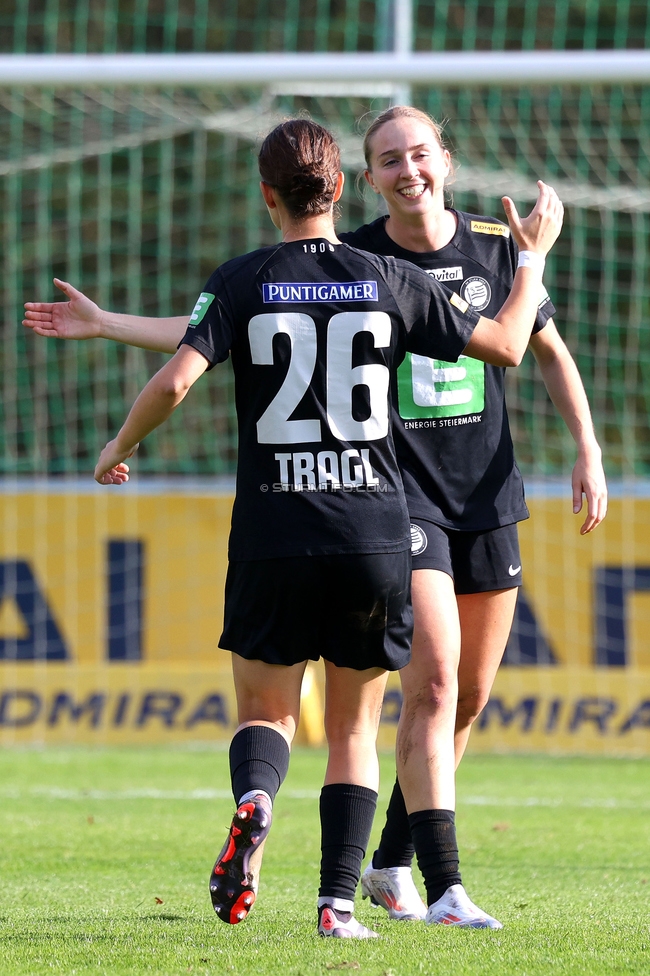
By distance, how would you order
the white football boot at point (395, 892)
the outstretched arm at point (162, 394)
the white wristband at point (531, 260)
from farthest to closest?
the white football boot at point (395, 892) → the white wristband at point (531, 260) → the outstretched arm at point (162, 394)

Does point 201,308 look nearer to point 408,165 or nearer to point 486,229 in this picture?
point 408,165

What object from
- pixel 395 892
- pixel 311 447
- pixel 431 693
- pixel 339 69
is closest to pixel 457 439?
pixel 431 693

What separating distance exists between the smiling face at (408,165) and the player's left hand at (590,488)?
0.85 m

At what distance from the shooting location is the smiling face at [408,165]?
12.3ft

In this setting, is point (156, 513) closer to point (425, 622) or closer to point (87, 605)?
point (87, 605)

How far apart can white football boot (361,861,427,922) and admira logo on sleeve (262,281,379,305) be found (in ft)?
5.54

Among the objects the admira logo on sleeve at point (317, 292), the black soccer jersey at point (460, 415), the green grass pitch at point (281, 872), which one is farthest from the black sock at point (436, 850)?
the admira logo on sleeve at point (317, 292)

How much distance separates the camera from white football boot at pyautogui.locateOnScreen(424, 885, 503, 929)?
3.15 m

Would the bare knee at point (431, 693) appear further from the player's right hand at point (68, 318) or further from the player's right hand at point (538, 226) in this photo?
the player's right hand at point (68, 318)

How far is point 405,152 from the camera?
3732 mm

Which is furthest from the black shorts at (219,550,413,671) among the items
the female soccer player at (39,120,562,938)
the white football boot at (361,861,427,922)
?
the white football boot at (361,861,427,922)

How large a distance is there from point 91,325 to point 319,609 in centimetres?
101

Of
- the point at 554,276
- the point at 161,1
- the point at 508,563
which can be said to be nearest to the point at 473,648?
the point at 508,563

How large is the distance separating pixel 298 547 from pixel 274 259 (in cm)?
66
